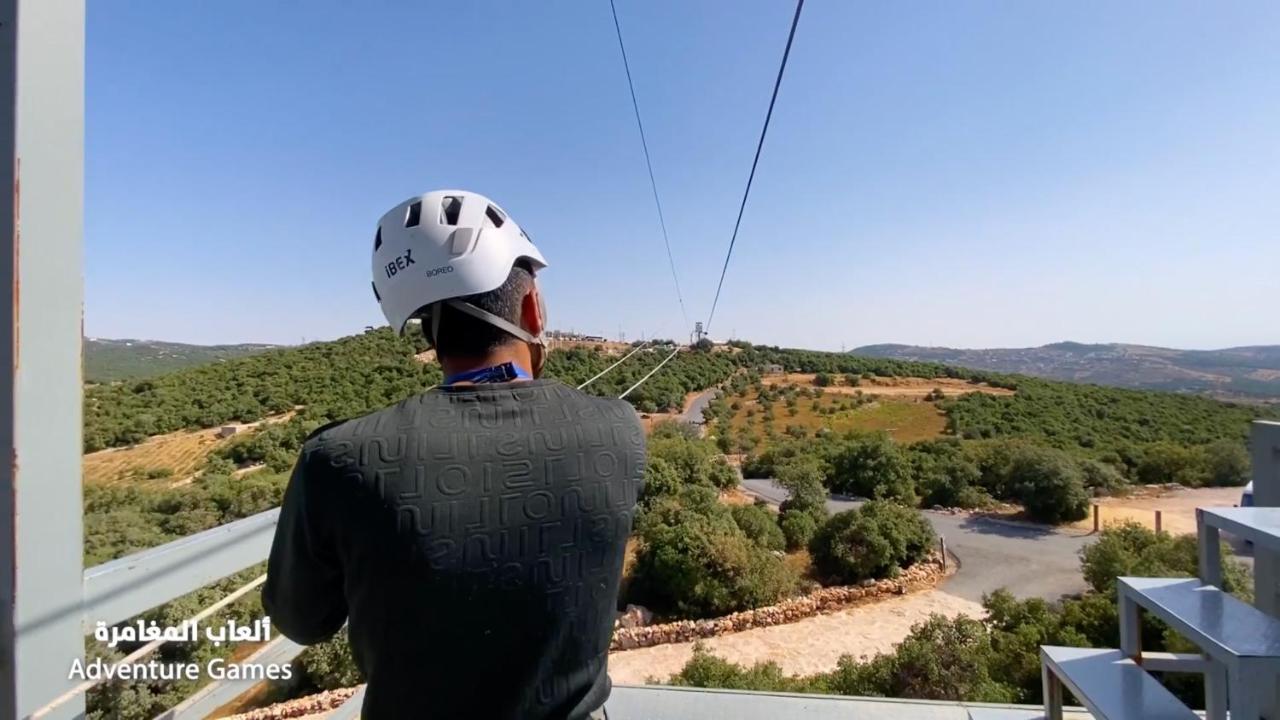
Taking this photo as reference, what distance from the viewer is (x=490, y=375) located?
98 cm

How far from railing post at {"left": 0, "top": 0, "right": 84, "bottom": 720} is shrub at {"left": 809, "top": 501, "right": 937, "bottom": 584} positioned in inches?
667

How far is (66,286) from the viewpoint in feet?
3.45

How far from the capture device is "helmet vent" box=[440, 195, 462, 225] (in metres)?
1.18

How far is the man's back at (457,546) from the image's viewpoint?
2.59 ft

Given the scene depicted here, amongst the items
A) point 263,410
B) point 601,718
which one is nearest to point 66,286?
point 601,718

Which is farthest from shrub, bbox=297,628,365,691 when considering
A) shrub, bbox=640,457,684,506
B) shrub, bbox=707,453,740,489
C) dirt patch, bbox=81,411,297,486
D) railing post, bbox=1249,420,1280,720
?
shrub, bbox=707,453,740,489

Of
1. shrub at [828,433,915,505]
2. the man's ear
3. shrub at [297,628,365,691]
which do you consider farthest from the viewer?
shrub at [828,433,915,505]

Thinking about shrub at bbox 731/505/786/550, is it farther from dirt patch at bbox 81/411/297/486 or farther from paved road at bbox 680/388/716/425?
paved road at bbox 680/388/716/425

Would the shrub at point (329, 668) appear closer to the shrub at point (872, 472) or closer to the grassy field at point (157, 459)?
the grassy field at point (157, 459)

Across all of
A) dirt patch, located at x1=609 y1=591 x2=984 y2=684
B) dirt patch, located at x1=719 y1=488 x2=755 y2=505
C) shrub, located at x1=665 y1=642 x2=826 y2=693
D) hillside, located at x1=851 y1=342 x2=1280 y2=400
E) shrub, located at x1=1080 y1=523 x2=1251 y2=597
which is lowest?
dirt patch, located at x1=609 y1=591 x2=984 y2=684

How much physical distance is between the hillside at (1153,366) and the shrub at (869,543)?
17.0 meters

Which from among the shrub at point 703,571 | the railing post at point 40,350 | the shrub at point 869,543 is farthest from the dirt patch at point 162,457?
the railing post at point 40,350

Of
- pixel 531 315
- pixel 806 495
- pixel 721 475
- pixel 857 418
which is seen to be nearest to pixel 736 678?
pixel 531 315

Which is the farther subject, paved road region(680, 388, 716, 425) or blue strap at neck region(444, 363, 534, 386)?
paved road region(680, 388, 716, 425)
